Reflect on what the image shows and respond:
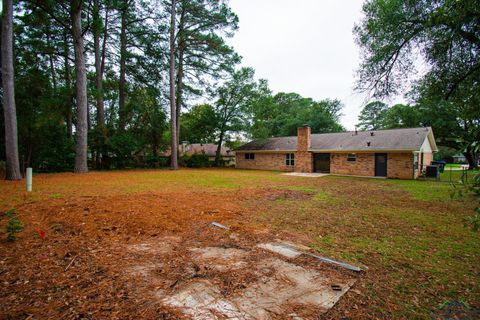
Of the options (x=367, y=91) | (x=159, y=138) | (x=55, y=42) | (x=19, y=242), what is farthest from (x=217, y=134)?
(x=19, y=242)

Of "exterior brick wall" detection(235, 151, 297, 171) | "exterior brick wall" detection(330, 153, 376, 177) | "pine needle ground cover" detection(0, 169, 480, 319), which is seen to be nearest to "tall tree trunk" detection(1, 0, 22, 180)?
"pine needle ground cover" detection(0, 169, 480, 319)

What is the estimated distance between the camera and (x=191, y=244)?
3420 mm

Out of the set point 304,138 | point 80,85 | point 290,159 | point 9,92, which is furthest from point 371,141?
point 9,92

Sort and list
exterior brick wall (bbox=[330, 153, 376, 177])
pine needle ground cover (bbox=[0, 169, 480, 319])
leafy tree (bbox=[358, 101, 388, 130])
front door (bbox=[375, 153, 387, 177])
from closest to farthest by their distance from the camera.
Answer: pine needle ground cover (bbox=[0, 169, 480, 319]) → front door (bbox=[375, 153, 387, 177]) → exterior brick wall (bbox=[330, 153, 376, 177]) → leafy tree (bbox=[358, 101, 388, 130])

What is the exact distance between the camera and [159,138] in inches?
854

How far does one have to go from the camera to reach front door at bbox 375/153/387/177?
15.7m

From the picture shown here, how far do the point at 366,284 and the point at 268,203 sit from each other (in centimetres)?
420

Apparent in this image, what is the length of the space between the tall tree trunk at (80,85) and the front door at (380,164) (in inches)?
767

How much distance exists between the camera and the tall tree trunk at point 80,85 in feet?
40.2

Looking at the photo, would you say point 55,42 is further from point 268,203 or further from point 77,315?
point 77,315

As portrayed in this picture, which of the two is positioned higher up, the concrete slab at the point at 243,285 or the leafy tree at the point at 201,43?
the leafy tree at the point at 201,43

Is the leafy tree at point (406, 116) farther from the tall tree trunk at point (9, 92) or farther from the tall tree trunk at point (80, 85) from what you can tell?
the tall tree trunk at point (9, 92)

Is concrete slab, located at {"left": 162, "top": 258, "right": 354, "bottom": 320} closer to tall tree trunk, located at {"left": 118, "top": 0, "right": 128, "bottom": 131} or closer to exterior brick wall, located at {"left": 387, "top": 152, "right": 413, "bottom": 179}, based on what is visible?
exterior brick wall, located at {"left": 387, "top": 152, "right": 413, "bottom": 179}

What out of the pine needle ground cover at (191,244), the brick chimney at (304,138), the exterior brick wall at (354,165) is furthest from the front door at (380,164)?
the pine needle ground cover at (191,244)
